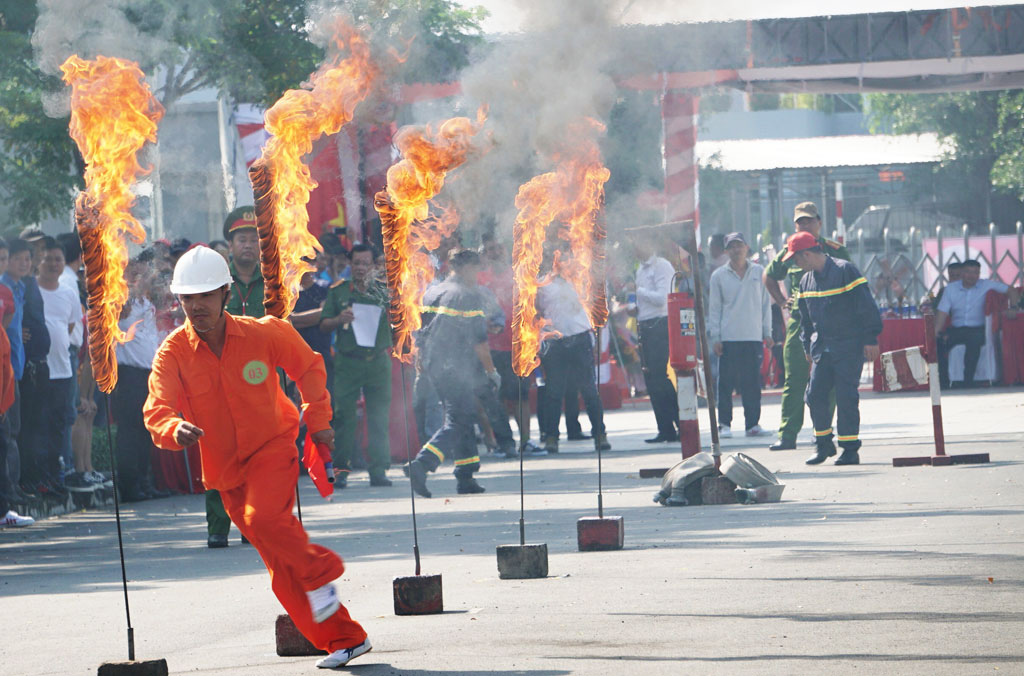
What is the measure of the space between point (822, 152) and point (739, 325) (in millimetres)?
39651

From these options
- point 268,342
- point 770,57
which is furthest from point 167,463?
point 770,57

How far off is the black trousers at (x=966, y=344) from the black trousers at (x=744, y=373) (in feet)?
21.0

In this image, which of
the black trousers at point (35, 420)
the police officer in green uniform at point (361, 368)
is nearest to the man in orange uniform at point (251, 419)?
the black trousers at point (35, 420)

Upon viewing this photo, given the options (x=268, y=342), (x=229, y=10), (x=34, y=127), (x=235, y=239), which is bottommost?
(x=268, y=342)

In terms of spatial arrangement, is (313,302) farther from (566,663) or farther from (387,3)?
(566,663)

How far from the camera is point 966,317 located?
21562 millimetres

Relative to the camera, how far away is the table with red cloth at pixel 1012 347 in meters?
21.5

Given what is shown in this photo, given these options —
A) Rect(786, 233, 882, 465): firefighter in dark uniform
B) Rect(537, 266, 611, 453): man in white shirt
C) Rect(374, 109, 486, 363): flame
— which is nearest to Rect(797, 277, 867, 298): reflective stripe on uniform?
Rect(786, 233, 882, 465): firefighter in dark uniform

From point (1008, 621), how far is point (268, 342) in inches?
120

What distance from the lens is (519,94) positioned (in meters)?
14.7

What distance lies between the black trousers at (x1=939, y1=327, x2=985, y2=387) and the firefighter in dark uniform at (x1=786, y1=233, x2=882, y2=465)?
889cm

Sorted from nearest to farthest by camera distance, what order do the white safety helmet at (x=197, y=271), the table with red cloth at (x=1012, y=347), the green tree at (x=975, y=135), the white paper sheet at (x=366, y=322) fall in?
the white safety helmet at (x=197, y=271), the white paper sheet at (x=366, y=322), the table with red cloth at (x=1012, y=347), the green tree at (x=975, y=135)

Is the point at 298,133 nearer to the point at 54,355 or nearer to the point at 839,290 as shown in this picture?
the point at 54,355

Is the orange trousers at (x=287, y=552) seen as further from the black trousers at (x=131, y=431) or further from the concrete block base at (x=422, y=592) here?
the black trousers at (x=131, y=431)
